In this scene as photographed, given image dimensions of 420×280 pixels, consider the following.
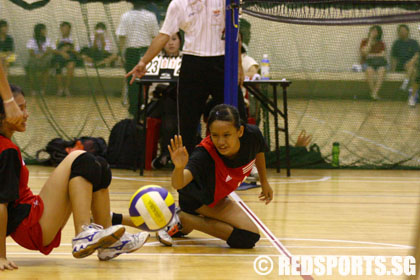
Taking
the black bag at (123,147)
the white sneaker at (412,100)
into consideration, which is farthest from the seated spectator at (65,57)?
the white sneaker at (412,100)

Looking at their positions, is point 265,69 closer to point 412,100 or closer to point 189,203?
point 412,100

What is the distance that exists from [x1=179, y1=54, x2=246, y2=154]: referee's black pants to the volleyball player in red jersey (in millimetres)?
1311

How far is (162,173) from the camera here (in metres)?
7.96

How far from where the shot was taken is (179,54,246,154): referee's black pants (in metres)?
5.88

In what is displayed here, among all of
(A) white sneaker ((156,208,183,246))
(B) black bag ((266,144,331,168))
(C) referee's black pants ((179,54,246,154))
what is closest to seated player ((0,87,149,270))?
(A) white sneaker ((156,208,183,246))

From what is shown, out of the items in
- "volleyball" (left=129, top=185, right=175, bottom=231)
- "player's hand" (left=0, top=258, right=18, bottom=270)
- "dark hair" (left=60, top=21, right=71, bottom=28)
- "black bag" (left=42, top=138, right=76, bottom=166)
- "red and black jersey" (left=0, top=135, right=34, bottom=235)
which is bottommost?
"black bag" (left=42, top=138, right=76, bottom=166)

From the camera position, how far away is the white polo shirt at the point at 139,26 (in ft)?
28.1

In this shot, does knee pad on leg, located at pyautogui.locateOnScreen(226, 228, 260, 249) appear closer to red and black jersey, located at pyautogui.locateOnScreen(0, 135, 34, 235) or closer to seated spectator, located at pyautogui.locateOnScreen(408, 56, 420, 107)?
red and black jersey, located at pyautogui.locateOnScreen(0, 135, 34, 235)

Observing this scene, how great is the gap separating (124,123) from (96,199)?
456 centimetres

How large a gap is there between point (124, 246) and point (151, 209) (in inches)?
→ 10.4

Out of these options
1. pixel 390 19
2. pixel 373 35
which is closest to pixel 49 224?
pixel 390 19

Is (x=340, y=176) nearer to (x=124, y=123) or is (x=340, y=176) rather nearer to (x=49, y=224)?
(x=124, y=123)
